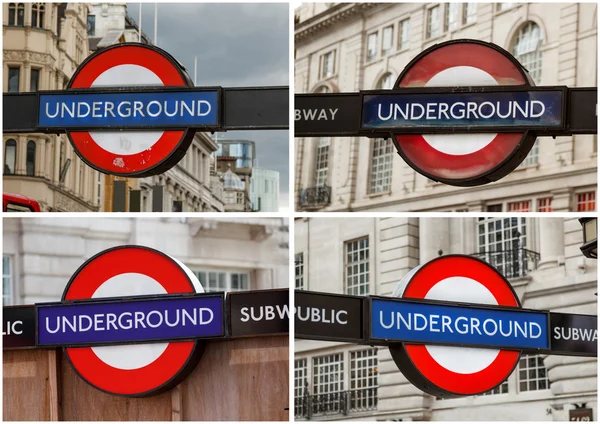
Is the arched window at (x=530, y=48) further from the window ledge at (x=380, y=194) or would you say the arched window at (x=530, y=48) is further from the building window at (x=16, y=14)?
the building window at (x=16, y=14)

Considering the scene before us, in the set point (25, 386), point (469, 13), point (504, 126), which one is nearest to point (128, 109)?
point (25, 386)

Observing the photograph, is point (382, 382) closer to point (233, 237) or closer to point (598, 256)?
point (233, 237)

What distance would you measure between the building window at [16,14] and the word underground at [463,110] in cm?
2735

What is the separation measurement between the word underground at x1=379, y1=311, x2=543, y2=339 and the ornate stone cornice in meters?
26.8

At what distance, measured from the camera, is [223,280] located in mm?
14477

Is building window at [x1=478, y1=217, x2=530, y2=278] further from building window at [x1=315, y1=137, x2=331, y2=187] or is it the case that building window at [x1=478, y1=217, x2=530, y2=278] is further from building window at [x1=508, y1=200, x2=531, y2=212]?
building window at [x1=315, y1=137, x2=331, y2=187]

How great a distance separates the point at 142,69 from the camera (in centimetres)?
523

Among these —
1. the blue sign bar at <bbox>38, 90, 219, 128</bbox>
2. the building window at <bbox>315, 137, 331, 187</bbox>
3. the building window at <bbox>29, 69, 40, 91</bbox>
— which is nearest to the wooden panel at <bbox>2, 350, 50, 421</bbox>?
the blue sign bar at <bbox>38, 90, 219, 128</bbox>

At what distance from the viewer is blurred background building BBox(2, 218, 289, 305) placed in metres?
11.9

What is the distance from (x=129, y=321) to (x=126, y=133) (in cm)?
Answer: 90

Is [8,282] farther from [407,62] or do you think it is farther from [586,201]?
[407,62]

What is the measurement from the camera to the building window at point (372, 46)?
103 ft

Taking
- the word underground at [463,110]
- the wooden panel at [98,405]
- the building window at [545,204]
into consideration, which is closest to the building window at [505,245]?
the building window at [545,204]

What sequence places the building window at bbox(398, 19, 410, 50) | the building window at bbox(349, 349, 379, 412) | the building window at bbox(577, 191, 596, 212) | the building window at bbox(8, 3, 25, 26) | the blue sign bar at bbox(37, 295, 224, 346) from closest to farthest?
the blue sign bar at bbox(37, 295, 224, 346), the building window at bbox(349, 349, 379, 412), the building window at bbox(577, 191, 596, 212), the building window at bbox(398, 19, 410, 50), the building window at bbox(8, 3, 25, 26)
